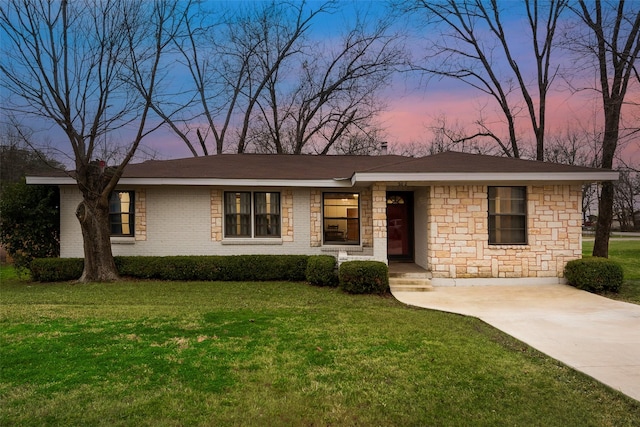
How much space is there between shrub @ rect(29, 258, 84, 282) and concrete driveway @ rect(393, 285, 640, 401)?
29.9ft

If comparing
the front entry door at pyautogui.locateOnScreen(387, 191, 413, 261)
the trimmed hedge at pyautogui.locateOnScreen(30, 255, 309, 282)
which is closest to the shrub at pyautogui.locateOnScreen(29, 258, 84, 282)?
the trimmed hedge at pyautogui.locateOnScreen(30, 255, 309, 282)

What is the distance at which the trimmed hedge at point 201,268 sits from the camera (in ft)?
34.9

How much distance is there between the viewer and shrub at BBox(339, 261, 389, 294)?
8.48m

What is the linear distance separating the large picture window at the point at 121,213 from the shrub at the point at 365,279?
7205mm

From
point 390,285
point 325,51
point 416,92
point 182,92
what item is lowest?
point 390,285

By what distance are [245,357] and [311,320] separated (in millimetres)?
1906

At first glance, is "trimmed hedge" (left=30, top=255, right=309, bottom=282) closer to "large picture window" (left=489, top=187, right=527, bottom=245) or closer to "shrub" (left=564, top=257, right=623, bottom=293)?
"large picture window" (left=489, top=187, right=527, bottom=245)

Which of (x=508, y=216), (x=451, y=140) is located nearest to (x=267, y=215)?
(x=508, y=216)

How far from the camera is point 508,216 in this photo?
9812mm

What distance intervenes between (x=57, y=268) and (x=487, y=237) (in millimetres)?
12068

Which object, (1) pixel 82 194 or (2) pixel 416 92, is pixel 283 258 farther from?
(2) pixel 416 92

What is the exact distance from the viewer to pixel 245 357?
439 centimetres

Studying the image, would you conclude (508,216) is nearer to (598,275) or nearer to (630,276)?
(598,275)

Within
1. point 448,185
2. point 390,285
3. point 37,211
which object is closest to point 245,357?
point 390,285
